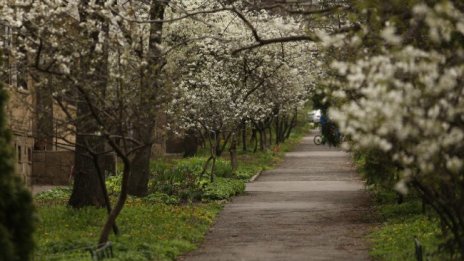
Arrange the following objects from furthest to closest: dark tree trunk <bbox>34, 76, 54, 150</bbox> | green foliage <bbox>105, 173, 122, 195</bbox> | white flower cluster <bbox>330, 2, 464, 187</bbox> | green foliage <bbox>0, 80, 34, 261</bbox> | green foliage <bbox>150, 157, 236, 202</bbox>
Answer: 1. green foliage <bbox>150, 157, 236, 202</bbox>
2. green foliage <bbox>105, 173, 122, 195</bbox>
3. dark tree trunk <bbox>34, 76, 54, 150</bbox>
4. green foliage <bbox>0, 80, 34, 261</bbox>
5. white flower cluster <bbox>330, 2, 464, 187</bbox>

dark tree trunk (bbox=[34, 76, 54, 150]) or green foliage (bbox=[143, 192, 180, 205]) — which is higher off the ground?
dark tree trunk (bbox=[34, 76, 54, 150])

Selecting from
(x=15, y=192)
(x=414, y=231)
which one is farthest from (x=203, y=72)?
(x=15, y=192)

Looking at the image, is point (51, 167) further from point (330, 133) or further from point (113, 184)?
point (330, 133)

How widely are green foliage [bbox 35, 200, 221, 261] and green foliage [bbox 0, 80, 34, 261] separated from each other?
247 cm

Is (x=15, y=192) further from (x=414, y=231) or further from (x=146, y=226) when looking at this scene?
(x=414, y=231)

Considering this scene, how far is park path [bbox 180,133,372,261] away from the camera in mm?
14906

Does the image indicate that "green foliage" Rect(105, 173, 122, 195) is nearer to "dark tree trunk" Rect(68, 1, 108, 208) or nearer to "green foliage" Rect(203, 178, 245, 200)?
"green foliage" Rect(203, 178, 245, 200)

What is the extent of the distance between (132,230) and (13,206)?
6802mm

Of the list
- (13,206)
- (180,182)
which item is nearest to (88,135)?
(13,206)

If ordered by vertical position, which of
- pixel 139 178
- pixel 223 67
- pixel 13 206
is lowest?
pixel 139 178

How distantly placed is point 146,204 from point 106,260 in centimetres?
910

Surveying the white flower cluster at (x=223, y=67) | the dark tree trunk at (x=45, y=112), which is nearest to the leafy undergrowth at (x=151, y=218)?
the dark tree trunk at (x=45, y=112)

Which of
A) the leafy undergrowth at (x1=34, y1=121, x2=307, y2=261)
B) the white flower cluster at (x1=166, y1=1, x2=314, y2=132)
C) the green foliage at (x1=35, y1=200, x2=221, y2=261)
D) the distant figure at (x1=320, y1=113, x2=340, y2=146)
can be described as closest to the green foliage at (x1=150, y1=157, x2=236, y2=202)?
the leafy undergrowth at (x1=34, y1=121, x2=307, y2=261)

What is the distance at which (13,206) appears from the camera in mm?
9555
